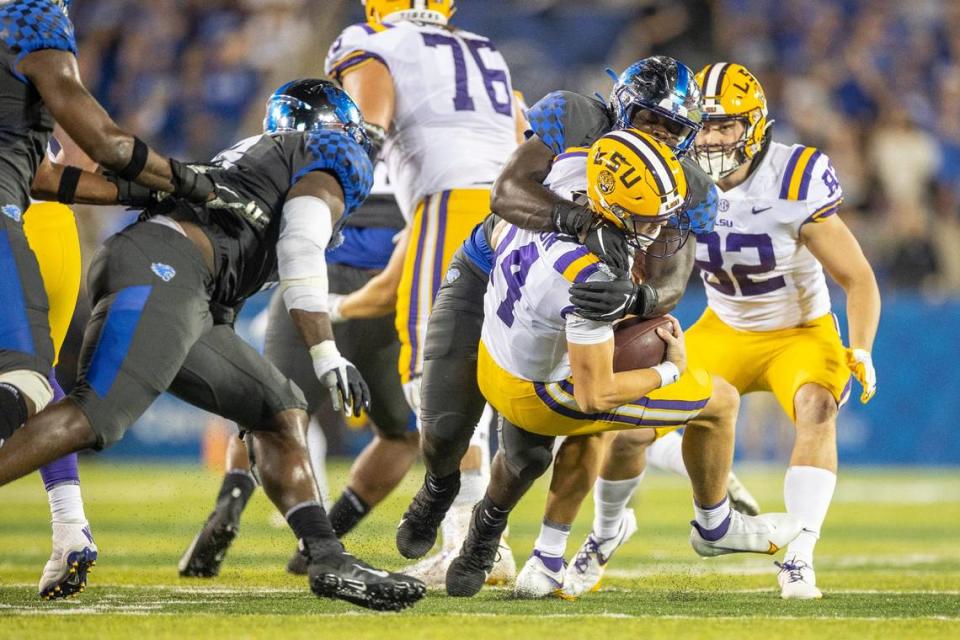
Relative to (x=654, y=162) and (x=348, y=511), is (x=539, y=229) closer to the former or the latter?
(x=654, y=162)

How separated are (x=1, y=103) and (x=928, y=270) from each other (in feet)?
32.3

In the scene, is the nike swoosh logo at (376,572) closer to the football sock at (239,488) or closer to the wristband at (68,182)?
the wristband at (68,182)

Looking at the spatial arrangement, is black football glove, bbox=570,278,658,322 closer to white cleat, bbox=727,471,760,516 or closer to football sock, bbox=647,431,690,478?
football sock, bbox=647,431,690,478

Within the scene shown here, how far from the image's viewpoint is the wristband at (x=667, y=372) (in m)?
4.29

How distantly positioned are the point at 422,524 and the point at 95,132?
1.77 meters

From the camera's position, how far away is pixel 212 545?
5289 millimetres

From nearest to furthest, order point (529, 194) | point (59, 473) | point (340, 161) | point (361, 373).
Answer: point (340, 161) → point (529, 194) → point (59, 473) → point (361, 373)

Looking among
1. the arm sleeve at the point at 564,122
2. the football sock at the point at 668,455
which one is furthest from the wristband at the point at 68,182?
the football sock at the point at 668,455

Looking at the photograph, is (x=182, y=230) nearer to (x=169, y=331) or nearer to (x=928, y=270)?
(x=169, y=331)

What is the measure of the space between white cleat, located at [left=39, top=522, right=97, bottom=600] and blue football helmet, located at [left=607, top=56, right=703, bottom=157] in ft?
7.07

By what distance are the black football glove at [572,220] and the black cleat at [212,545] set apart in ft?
6.23

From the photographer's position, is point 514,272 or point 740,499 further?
point 740,499

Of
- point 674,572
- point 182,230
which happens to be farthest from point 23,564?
point 674,572

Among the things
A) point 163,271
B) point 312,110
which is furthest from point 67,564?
point 312,110
